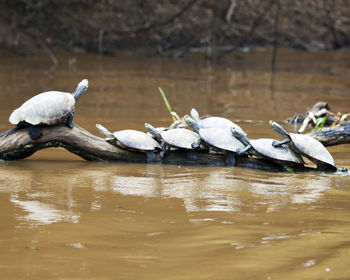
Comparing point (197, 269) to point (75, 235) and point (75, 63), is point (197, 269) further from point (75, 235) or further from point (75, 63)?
point (75, 63)

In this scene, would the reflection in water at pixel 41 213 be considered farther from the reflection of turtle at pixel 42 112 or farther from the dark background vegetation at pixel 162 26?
the dark background vegetation at pixel 162 26

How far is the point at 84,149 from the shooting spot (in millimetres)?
4273

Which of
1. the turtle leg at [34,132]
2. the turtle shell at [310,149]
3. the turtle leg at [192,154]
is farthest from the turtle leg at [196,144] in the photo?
the turtle leg at [34,132]

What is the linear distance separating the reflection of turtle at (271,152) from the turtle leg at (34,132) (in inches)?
52.5

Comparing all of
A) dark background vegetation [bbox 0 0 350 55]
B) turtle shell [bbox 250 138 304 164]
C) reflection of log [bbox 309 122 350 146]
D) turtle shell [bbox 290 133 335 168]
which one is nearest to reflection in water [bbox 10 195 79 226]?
turtle shell [bbox 250 138 304 164]

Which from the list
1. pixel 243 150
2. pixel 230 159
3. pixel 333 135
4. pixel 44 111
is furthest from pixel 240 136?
pixel 44 111

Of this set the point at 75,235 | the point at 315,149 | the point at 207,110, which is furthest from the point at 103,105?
the point at 75,235

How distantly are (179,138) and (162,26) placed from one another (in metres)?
10.3

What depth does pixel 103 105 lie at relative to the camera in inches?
295

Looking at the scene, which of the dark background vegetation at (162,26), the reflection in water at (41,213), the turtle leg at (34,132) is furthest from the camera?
the dark background vegetation at (162,26)

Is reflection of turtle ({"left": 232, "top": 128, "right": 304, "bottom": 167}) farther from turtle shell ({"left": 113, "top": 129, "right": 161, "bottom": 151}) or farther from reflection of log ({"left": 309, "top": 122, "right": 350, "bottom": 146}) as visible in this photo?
reflection of log ({"left": 309, "top": 122, "right": 350, "bottom": 146})

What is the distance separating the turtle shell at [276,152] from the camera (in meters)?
4.04

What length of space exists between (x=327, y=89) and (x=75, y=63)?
16.3 feet

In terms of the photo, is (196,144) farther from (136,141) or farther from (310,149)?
(310,149)
